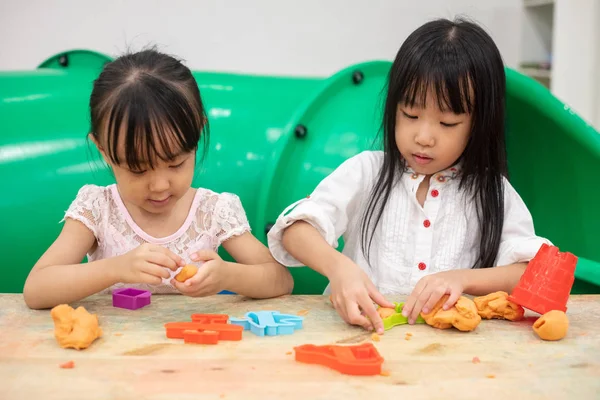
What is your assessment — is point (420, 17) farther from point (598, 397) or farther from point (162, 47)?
point (598, 397)

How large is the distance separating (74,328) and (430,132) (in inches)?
20.2

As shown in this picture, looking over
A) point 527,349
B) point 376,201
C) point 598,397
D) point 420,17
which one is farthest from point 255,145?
point 420,17

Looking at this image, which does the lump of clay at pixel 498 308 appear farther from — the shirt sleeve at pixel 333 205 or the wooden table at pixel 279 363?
the shirt sleeve at pixel 333 205

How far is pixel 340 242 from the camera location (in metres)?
1.28

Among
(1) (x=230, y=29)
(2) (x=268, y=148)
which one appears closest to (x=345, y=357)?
(2) (x=268, y=148)

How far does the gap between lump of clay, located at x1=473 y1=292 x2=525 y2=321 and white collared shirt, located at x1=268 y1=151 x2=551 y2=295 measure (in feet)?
0.71

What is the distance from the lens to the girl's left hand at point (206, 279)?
786 millimetres

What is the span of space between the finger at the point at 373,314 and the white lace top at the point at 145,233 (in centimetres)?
29

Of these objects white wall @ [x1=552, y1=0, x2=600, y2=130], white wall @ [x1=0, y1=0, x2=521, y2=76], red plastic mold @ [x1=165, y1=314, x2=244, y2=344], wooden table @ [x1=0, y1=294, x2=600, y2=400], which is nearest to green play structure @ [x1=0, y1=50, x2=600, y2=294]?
wooden table @ [x1=0, y1=294, x2=600, y2=400]

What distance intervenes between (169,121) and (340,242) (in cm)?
53

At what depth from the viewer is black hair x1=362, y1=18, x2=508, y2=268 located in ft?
3.09

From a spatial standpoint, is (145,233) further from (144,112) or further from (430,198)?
(430,198)

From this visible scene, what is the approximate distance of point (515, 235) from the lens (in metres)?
1.02

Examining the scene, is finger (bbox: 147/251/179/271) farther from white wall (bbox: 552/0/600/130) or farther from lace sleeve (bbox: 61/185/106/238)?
white wall (bbox: 552/0/600/130)
